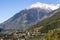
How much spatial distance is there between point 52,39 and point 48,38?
1.66 m

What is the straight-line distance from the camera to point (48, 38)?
53625 mm

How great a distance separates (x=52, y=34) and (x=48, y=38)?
6.33ft

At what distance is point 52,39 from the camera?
2055 inches

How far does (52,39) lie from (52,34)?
46.6 inches

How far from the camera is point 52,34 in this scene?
52.2 m
